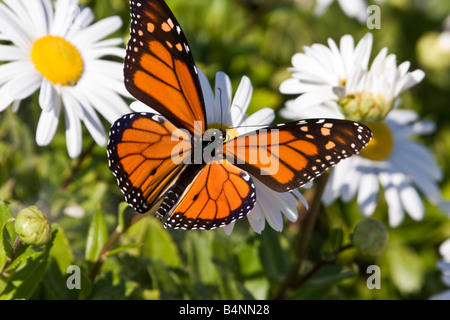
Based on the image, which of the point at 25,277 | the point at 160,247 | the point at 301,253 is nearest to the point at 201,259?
the point at 160,247

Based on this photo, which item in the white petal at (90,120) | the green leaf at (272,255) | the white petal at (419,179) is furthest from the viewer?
the white petal at (419,179)

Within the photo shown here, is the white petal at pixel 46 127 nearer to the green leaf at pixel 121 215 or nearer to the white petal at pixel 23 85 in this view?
the white petal at pixel 23 85

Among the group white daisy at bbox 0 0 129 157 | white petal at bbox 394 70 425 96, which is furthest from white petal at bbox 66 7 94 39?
white petal at bbox 394 70 425 96

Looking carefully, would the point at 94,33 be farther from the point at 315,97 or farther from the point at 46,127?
the point at 315,97

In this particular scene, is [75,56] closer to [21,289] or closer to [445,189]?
[21,289]

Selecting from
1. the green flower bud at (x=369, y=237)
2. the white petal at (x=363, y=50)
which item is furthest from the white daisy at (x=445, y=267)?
the white petal at (x=363, y=50)

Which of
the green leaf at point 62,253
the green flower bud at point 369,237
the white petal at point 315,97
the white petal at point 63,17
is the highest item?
the white petal at point 63,17
